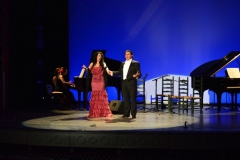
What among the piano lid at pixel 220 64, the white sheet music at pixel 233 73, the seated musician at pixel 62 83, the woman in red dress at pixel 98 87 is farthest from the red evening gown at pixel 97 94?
the white sheet music at pixel 233 73

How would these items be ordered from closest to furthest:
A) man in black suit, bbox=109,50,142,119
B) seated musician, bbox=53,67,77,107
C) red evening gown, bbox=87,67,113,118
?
man in black suit, bbox=109,50,142,119, red evening gown, bbox=87,67,113,118, seated musician, bbox=53,67,77,107

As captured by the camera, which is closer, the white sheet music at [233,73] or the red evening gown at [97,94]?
the red evening gown at [97,94]

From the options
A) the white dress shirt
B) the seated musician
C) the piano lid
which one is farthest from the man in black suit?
the seated musician


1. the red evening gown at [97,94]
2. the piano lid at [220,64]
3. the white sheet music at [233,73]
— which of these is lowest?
the red evening gown at [97,94]

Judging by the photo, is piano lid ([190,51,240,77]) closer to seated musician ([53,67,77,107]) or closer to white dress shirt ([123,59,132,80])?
white dress shirt ([123,59,132,80])

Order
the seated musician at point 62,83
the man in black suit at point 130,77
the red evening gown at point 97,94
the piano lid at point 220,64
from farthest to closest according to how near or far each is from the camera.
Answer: the seated musician at point 62,83 < the piano lid at point 220,64 < the red evening gown at point 97,94 < the man in black suit at point 130,77

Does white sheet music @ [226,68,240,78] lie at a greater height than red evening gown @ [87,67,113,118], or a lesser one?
greater

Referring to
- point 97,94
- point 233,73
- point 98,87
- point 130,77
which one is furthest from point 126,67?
point 233,73

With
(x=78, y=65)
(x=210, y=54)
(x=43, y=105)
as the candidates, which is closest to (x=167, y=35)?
(x=210, y=54)

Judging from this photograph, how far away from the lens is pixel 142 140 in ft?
18.3

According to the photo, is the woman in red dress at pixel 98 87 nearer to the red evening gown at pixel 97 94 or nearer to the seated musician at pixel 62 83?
the red evening gown at pixel 97 94

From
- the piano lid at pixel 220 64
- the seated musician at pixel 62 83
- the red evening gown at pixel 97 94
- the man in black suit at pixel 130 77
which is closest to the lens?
the man in black suit at pixel 130 77

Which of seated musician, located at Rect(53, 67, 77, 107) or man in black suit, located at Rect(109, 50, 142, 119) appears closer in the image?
man in black suit, located at Rect(109, 50, 142, 119)

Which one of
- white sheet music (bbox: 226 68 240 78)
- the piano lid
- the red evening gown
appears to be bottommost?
the red evening gown
